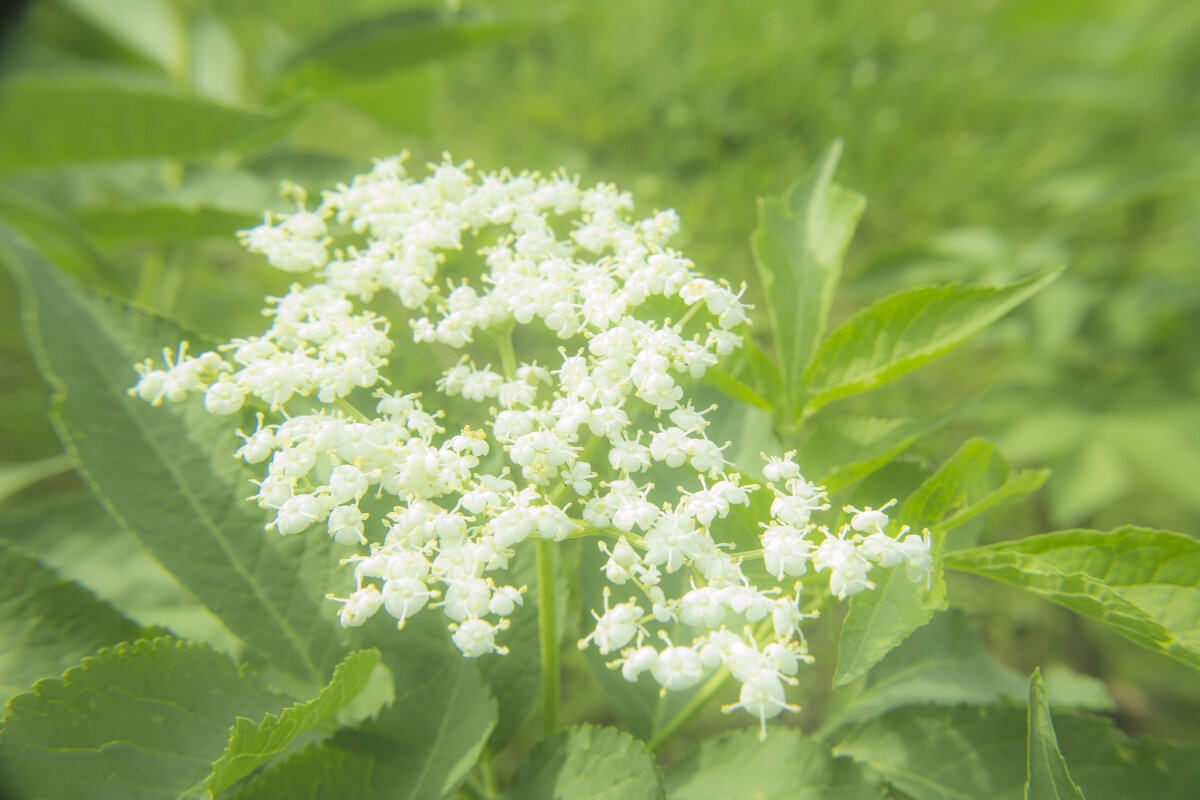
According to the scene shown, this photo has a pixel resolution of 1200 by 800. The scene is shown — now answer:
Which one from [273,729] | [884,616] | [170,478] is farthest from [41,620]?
[884,616]

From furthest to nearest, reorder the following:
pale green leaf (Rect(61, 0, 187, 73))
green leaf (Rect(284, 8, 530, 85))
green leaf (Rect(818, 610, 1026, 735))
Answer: pale green leaf (Rect(61, 0, 187, 73)) → green leaf (Rect(284, 8, 530, 85)) → green leaf (Rect(818, 610, 1026, 735))

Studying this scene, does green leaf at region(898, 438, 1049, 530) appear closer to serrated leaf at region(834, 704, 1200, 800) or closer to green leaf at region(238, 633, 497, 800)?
serrated leaf at region(834, 704, 1200, 800)

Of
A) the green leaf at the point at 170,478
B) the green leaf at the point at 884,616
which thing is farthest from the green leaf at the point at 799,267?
the green leaf at the point at 170,478

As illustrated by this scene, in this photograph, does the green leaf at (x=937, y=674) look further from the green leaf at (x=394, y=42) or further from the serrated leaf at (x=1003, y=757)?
the green leaf at (x=394, y=42)

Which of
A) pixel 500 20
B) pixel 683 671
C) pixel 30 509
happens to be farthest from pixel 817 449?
pixel 30 509

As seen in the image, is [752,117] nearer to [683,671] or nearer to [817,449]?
[817,449]

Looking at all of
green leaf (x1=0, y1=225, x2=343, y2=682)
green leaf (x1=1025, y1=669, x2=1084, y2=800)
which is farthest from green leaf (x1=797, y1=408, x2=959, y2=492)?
green leaf (x1=0, y1=225, x2=343, y2=682)
